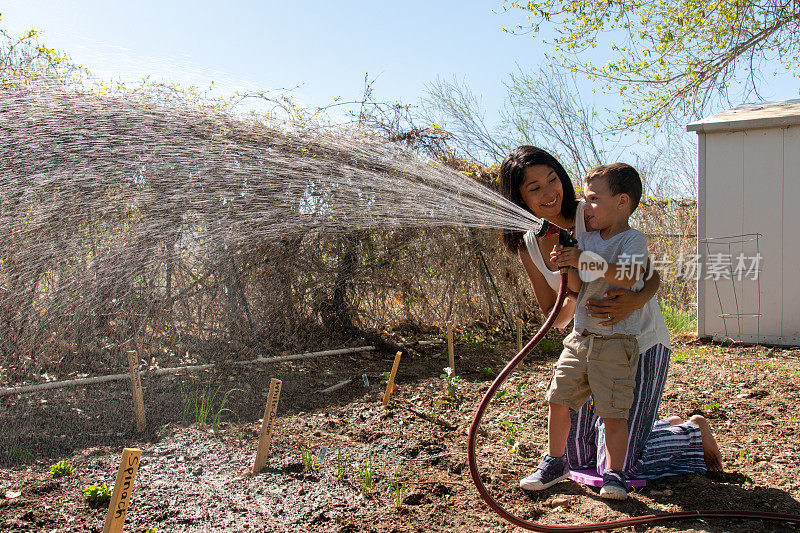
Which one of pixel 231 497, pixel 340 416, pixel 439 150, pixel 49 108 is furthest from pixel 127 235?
pixel 439 150

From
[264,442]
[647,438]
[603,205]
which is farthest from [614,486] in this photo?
[264,442]

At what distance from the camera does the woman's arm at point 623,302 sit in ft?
8.07

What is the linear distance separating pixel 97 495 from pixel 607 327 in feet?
7.73

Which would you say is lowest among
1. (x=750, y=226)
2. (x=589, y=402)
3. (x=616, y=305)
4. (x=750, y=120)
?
(x=589, y=402)

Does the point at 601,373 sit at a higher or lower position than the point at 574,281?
lower

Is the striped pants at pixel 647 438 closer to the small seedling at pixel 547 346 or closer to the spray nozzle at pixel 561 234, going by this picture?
the spray nozzle at pixel 561 234

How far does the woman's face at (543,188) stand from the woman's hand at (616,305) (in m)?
0.55

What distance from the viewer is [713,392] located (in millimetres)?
4570

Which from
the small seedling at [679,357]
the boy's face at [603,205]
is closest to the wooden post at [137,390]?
the boy's face at [603,205]

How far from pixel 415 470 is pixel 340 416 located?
112 cm

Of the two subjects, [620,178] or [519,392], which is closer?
[620,178]

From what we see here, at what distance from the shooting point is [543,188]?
2852mm

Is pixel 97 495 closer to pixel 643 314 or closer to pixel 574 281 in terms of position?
pixel 574 281

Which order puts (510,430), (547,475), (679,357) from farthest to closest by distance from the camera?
1. (679,357)
2. (510,430)
3. (547,475)
